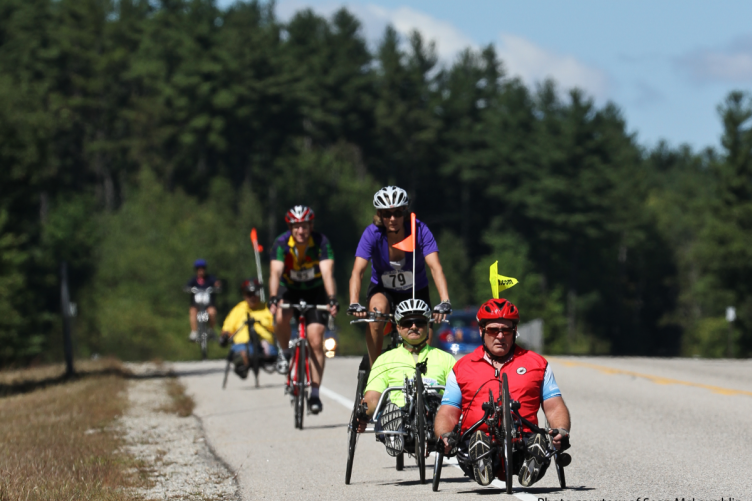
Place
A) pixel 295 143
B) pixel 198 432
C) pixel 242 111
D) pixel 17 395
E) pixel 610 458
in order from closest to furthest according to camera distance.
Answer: pixel 610 458
pixel 198 432
pixel 17 395
pixel 242 111
pixel 295 143

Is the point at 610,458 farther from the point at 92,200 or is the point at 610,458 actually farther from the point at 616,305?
the point at 616,305

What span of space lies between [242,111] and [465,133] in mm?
23345

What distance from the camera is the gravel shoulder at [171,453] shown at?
8.86 meters

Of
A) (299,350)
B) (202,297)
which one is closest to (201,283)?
(202,297)

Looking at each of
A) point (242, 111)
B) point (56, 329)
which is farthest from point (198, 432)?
point (242, 111)

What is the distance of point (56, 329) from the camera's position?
206 feet

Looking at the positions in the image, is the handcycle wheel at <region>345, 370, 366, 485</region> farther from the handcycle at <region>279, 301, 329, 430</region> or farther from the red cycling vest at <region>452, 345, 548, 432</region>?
the handcycle at <region>279, 301, 329, 430</region>

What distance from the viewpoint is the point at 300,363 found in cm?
1252

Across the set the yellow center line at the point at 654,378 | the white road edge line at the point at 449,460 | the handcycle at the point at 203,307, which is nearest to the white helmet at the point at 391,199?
the white road edge line at the point at 449,460

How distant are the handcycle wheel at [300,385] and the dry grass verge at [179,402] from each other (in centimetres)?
257

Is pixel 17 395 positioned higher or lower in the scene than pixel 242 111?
lower

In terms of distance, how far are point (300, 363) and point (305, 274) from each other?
0.94 meters

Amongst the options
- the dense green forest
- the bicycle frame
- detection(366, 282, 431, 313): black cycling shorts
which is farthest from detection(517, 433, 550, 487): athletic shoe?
the dense green forest

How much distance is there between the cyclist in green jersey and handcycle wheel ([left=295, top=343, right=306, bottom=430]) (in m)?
3.43
